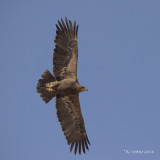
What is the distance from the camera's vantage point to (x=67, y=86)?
44.4 feet

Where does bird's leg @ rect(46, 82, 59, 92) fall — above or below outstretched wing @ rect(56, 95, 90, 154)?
above

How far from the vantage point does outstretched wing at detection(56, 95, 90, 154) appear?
1398 centimetres

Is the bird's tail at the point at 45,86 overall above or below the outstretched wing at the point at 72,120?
above

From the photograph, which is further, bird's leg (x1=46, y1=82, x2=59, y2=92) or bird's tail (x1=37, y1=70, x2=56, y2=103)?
bird's tail (x1=37, y1=70, x2=56, y2=103)

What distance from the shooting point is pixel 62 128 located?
1388 centimetres

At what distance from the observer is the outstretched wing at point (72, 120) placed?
1398 cm

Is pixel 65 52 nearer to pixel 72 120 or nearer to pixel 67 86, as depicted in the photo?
pixel 67 86

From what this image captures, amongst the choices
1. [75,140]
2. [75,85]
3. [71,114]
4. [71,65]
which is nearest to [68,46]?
[71,65]

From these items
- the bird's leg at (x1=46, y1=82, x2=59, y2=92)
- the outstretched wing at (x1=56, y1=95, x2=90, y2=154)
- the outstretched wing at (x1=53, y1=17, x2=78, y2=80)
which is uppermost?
the outstretched wing at (x1=53, y1=17, x2=78, y2=80)

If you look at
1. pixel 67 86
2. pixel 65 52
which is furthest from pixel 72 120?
pixel 65 52

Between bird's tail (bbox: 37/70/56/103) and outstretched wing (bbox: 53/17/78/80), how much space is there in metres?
0.26

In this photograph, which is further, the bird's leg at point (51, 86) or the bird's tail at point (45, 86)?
the bird's tail at point (45, 86)

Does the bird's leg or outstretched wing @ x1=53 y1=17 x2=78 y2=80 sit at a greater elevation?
outstretched wing @ x1=53 y1=17 x2=78 y2=80

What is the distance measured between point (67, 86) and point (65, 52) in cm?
137
